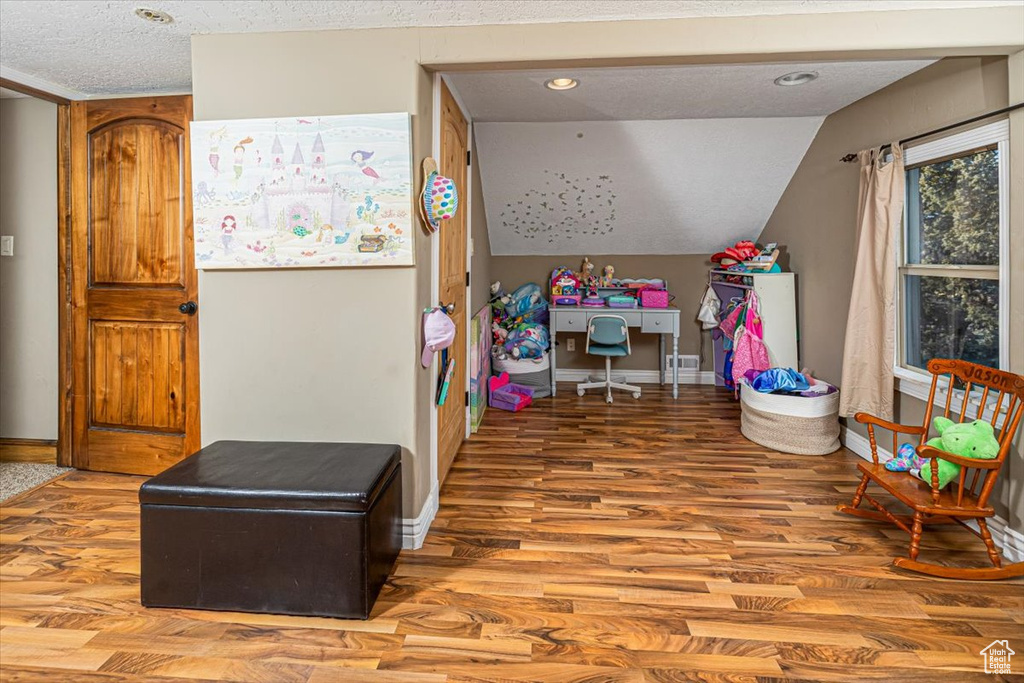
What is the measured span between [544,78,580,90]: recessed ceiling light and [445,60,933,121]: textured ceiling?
43 mm

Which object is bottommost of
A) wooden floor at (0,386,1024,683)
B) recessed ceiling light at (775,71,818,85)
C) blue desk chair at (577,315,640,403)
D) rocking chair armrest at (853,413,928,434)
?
wooden floor at (0,386,1024,683)

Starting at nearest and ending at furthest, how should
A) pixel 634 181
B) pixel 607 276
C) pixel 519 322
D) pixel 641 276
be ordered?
1. pixel 634 181
2. pixel 519 322
3. pixel 607 276
4. pixel 641 276

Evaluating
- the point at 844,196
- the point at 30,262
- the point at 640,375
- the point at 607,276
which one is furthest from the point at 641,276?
the point at 30,262

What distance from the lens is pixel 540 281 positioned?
578cm

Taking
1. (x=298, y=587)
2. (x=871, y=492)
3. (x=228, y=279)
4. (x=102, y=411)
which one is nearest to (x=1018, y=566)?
(x=871, y=492)

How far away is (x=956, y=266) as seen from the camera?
293 centimetres

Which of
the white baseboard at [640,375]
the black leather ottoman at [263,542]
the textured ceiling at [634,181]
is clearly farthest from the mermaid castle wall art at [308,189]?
the white baseboard at [640,375]

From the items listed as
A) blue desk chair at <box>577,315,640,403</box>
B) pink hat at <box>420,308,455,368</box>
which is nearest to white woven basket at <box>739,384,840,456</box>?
blue desk chair at <box>577,315,640,403</box>

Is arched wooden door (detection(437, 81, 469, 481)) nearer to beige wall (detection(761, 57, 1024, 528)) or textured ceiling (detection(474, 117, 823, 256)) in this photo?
textured ceiling (detection(474, 117, 823, 256))

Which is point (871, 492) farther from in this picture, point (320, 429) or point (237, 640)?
point (237, 640)

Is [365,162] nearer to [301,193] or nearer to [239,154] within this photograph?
[301,193]

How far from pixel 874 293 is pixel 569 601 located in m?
2.44

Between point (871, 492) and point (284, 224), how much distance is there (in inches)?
120

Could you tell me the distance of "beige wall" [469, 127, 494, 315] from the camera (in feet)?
14.5
